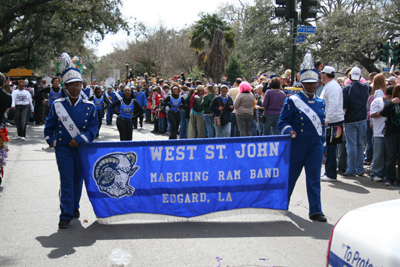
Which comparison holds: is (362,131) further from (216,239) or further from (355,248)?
(355,248)

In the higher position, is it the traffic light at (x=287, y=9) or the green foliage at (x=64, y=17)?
the green foliage at (x=64, y=17)

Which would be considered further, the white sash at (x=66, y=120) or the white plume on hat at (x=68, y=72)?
the white plume on hat at (x=68, y=72)

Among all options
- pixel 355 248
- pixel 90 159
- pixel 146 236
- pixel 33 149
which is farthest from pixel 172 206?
pixel 33 149

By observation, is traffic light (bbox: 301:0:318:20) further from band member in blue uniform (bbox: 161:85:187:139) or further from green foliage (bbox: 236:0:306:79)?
green foliage (bbox: 236:0:306:79)

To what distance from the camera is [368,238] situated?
230 centimetres

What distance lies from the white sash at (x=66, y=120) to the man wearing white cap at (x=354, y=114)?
6.11m

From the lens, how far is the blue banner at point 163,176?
18.4 feet

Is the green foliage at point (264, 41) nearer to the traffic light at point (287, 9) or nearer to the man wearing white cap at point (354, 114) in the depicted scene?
the traffic light at point (287, 9)

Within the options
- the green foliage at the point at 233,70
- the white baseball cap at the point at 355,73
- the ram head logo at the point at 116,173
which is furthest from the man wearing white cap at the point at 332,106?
the green foliage at the point at 233,70

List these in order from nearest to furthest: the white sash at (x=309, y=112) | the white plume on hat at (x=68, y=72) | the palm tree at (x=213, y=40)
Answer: the white plume on hat at (x=68, y=72) < the white sash at (x=309, y=112) < the palm tree at (x=213, y=40)

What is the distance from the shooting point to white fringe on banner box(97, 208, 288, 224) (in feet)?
18.3

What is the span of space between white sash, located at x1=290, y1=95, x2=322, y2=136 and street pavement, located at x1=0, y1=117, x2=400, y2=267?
4.43 feet

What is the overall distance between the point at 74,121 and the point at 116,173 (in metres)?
0.95

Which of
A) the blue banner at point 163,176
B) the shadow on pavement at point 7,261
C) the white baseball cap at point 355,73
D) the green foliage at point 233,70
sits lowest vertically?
the shadow on pavement at point 7,261
